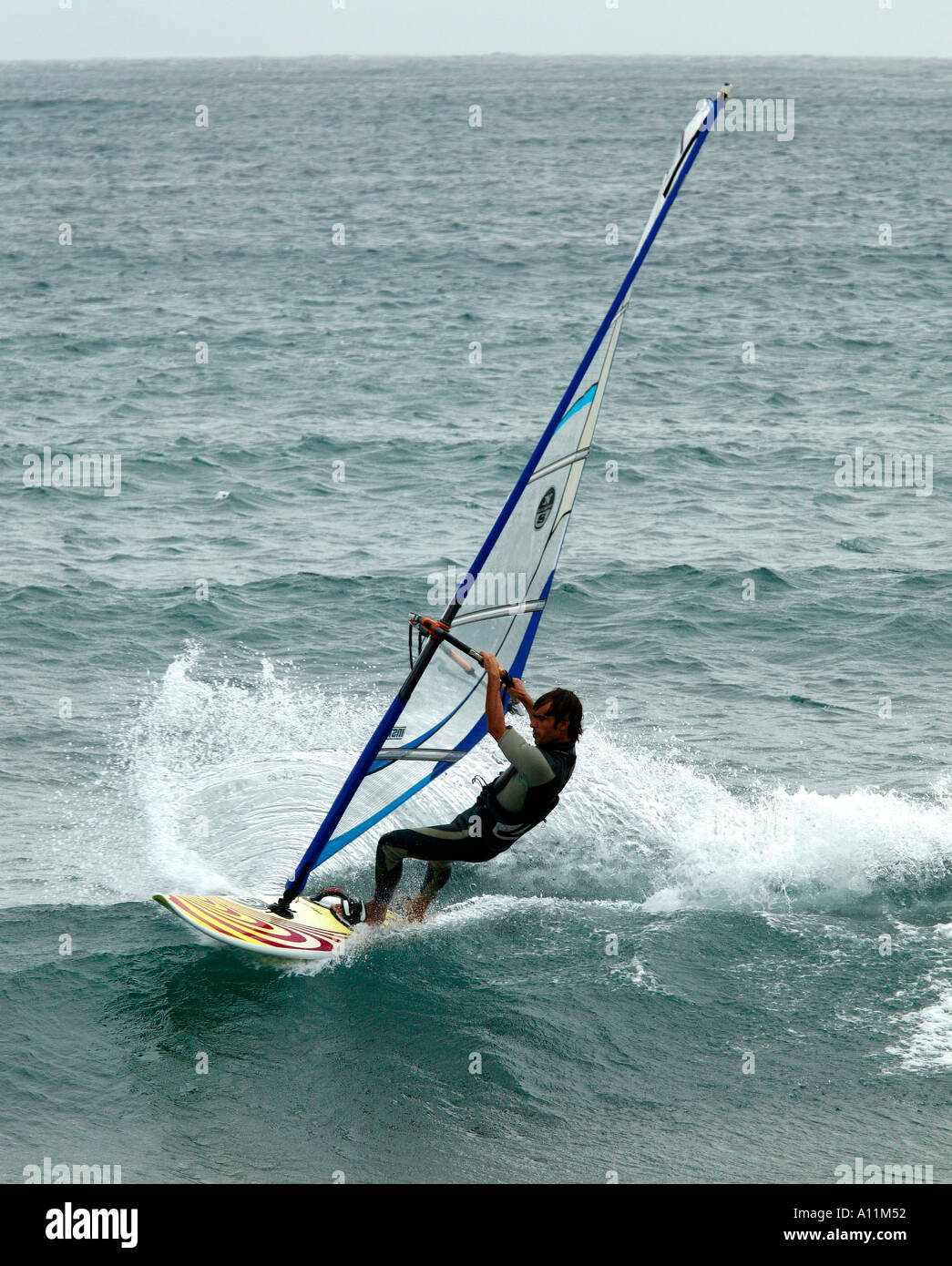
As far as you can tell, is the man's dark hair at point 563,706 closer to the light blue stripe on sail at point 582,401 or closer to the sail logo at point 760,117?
the light blue stripe on sail at point 582,401

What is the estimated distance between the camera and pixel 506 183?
4453 cm

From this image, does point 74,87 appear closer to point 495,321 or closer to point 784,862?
point 495,321

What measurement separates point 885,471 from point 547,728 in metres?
11.7

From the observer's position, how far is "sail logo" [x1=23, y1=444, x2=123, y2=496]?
1555 cm

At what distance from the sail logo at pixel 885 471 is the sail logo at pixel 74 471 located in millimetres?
8475

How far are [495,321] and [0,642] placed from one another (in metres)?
15.2

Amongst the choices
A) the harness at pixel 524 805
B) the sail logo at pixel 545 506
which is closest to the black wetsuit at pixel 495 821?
the harness at pixel 524 805

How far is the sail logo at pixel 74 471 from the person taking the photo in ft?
51.0

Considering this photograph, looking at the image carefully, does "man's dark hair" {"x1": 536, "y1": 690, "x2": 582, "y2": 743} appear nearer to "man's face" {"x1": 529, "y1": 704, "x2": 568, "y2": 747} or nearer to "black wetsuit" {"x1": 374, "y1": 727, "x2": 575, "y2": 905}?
"man's face" {"x1": 529, "y1": 704, "x2": 568, "y2": 747}

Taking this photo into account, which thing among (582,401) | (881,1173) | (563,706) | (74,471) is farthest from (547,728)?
(74,471)

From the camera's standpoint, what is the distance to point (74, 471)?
1602cm

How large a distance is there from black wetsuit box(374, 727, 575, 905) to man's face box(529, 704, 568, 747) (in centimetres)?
4

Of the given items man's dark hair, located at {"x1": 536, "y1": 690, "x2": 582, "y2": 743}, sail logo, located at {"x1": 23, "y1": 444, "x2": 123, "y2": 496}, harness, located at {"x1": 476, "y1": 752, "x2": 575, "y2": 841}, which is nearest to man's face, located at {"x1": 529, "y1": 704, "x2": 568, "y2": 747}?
man's dark hair, located at {"x1": 536, "y1": 690, "x2": 582, "y2": 743}
